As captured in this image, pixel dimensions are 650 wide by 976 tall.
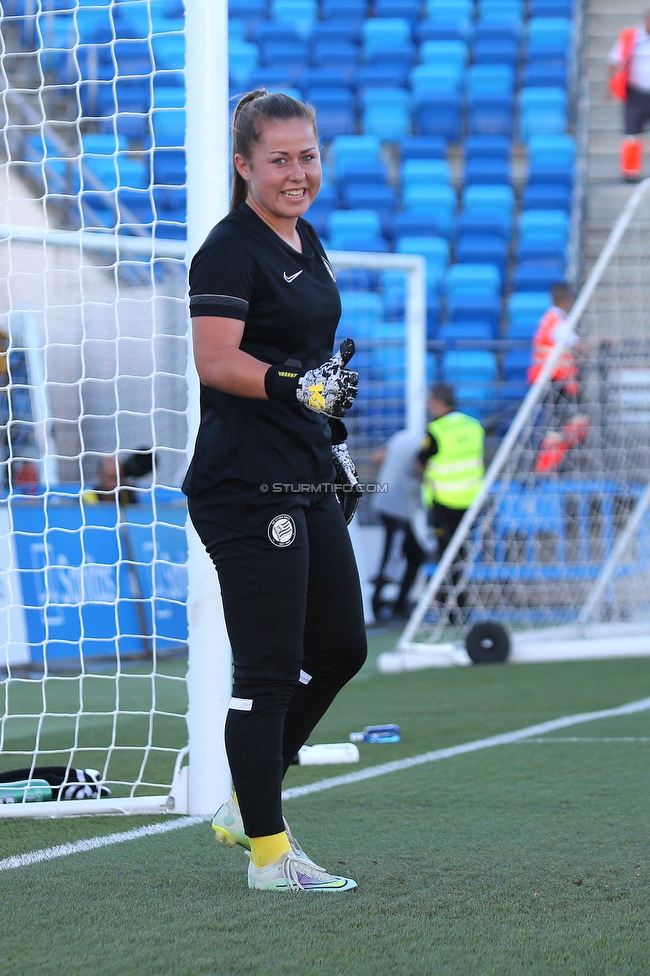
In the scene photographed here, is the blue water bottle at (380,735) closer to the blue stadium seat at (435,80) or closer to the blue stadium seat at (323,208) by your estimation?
the blue stadium seat at (323,208)

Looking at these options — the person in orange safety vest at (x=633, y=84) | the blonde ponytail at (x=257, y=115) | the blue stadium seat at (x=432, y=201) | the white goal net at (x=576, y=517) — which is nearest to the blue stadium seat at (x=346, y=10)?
the blue stadium seat at (x=432, y=201)

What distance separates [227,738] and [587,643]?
5.69 m

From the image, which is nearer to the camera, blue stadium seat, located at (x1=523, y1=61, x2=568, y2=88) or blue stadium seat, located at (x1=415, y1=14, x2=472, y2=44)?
blue stadium seat, located at (x1=523, y1=61, x2=568, y2=88)

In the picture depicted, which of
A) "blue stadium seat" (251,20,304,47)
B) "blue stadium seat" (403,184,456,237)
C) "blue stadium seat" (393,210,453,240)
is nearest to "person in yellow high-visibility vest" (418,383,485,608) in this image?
"blue stadium seat" (393,210,453,240)

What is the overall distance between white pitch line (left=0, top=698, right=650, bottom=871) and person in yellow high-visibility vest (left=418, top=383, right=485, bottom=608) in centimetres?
441

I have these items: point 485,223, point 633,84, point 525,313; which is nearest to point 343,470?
point 525,313

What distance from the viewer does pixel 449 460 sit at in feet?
36.4

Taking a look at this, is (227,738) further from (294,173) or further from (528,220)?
(528,220)

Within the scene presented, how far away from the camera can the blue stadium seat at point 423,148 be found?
56.2ft

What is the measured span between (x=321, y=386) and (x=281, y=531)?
14.4 inches

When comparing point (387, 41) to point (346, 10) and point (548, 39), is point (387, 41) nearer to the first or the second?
point (346, 10)

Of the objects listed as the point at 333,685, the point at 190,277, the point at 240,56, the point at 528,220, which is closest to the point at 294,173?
the point at 190,277

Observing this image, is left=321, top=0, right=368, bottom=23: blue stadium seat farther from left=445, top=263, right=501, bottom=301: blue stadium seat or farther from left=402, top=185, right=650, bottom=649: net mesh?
left=402, top=185, right=650, bottom=649: net mesh

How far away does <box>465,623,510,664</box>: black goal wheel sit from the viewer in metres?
8.53
